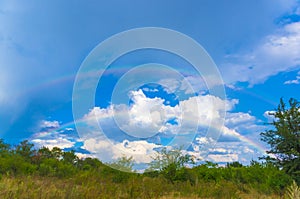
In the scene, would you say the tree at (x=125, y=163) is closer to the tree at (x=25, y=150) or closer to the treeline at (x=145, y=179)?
the treeline at (x=145, y=179)

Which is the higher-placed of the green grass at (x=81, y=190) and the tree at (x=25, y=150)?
the tree at (x=25, y=150)

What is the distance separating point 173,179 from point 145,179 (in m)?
4.17

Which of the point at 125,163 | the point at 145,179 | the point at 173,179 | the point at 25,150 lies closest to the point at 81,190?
the point at 145,179

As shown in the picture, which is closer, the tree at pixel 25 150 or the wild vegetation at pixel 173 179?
the wild vegetation at pixel 173 179

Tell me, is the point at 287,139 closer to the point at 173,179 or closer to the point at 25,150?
the point at 173,179

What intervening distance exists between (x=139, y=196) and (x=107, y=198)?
6.21 feet

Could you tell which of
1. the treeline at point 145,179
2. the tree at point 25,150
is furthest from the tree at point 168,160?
the tree at point 25,150

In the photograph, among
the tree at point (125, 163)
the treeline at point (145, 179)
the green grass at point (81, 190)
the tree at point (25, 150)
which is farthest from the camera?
the tree at point (25, 150)

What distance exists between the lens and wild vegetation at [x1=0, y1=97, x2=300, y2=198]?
8809mm

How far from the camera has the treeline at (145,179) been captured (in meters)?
9.94

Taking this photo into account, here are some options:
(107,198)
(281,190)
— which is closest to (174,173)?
(281,190)

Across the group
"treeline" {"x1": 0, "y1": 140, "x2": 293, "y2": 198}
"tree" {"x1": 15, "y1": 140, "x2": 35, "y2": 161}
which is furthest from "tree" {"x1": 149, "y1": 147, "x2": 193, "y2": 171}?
"tree" {"x1": 15, "y1": 140, "x2": 35, "y2": 161}

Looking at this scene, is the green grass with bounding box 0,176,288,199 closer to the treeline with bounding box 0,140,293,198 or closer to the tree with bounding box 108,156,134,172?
the treeline with bounding box 0,140,293,198

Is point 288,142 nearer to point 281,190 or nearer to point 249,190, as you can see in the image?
point 281,190
